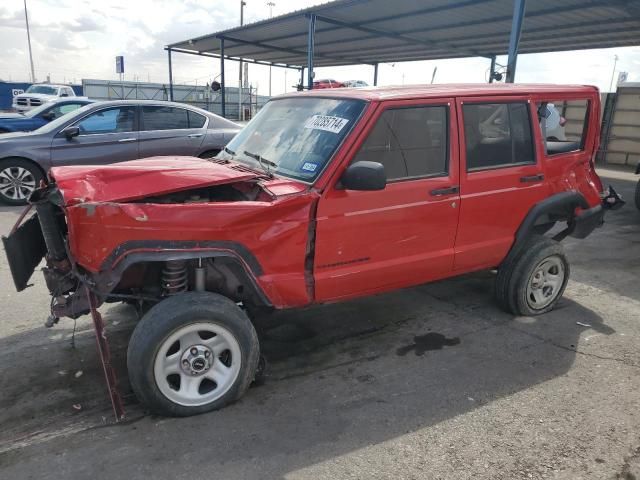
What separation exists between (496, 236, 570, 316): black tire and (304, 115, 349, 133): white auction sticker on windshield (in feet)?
6.43

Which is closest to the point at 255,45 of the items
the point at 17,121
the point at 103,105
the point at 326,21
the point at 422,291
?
the point at 326,21

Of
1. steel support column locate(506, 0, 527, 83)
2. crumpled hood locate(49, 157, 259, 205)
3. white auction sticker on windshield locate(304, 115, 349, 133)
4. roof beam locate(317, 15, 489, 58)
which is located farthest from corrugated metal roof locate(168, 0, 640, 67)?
crumpled hood locate(49, 157, 259, 205)

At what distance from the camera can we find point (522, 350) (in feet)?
12.6

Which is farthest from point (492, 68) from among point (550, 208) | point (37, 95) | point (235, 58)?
point (37, 95)

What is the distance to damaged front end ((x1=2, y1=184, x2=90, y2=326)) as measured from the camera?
114 inches

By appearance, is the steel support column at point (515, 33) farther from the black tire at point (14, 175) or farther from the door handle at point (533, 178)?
the black tire at point (14, 175)

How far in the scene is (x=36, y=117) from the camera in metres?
10.4

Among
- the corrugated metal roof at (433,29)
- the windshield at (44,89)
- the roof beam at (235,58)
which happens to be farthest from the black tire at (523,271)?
the windshield at (44,89)

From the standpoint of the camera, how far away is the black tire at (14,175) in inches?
313

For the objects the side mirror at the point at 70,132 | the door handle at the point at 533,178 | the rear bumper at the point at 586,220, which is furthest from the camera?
the side mirror at the point at 70,132

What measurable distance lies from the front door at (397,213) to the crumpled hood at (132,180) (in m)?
0.68

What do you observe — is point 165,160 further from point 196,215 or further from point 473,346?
point 473,346

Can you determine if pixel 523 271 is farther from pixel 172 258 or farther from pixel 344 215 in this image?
pixel 172 258

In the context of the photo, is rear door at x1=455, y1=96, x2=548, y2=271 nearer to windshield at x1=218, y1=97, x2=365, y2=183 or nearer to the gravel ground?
the gravel ground
